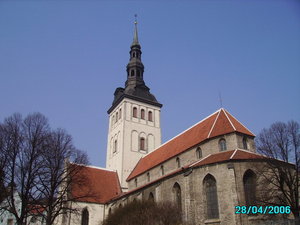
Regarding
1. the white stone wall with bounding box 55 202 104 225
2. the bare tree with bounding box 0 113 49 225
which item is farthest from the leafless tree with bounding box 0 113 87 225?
the white stone wall with bounding box 55 202 104 225

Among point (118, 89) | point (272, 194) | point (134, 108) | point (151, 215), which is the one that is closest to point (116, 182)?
point (134, 108)

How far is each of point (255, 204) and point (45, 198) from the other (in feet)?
49.8

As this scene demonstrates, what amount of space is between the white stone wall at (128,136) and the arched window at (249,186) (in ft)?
64.0

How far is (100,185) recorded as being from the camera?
36.3 m

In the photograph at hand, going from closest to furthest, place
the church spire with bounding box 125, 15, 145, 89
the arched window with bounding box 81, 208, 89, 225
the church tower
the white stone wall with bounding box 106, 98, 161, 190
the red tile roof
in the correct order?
the arched window with bounding box 81, 208, 89, 225 → the red tile roof → the white stone wall with bounding box 106, 98, 161, 190 → the church tower → the church spire with bounding box 125, 15, 145, 89

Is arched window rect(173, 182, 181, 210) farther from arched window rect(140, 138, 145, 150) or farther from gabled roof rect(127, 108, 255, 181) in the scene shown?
arched window rect(140, 138, 145, 150)

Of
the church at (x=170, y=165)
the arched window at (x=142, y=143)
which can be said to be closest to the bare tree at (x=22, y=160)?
the church at (x=170, y=165)

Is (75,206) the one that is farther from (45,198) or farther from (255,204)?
(255,204)

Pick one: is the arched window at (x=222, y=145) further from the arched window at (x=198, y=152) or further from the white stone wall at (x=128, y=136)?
the white stone wall at (x=128, y=136)

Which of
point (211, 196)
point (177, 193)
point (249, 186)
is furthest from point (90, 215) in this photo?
point (249, 186)

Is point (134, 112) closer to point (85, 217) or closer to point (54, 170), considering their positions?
point (85, 217)

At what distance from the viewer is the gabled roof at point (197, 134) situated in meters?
25.5

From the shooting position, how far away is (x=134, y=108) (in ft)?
137

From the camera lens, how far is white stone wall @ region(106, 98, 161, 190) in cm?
3844
